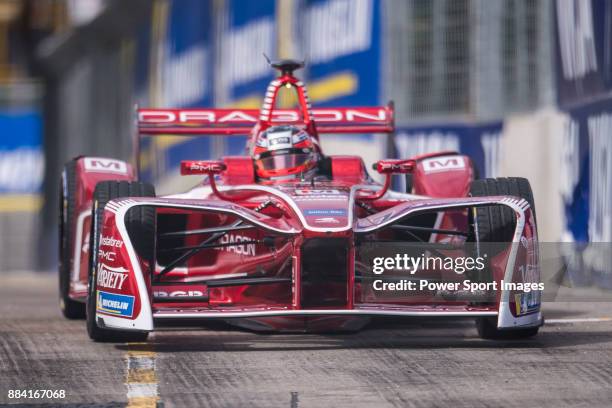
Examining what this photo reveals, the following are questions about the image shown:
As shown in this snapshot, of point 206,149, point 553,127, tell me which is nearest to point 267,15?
point 206,149

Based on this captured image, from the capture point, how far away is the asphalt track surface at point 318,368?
598 centimetres

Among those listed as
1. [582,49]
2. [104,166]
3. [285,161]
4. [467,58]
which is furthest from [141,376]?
[467,58]

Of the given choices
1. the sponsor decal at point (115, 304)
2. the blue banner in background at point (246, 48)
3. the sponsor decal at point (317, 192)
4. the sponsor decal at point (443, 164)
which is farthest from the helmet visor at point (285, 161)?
the blue banner in background at point (246, 48)

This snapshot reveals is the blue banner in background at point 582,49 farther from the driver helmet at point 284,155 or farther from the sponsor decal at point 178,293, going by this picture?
the sponsor decal at point 178,293

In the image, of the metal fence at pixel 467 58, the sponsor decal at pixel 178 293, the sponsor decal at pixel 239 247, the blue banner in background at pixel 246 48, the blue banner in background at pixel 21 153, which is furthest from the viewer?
the blue banner in background at pixel 21 153

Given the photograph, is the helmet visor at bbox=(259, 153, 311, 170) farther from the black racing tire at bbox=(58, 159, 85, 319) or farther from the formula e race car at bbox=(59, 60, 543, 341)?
the black racing tire at bbox=(58, 159, 85, 319)

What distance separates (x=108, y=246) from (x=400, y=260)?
1442 millimetres

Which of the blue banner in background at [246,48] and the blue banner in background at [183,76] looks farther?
the blue banner in background at [183,76]

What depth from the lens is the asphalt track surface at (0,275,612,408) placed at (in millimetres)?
5977

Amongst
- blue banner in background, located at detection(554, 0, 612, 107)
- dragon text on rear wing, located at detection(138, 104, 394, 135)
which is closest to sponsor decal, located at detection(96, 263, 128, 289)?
dragon text on rear wing, located at detection(138, 104, 394, 135)

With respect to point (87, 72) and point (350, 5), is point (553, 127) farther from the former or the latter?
point (87, 72)

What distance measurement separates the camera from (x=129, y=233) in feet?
25.2

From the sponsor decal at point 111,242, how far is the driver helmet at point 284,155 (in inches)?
77.9

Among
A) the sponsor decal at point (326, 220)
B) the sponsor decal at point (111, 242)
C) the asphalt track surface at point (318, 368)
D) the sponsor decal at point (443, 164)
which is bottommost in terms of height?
the asphalt track surface at point (318, 368)
